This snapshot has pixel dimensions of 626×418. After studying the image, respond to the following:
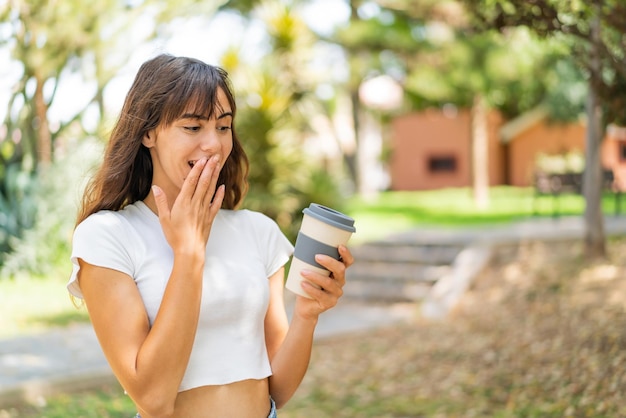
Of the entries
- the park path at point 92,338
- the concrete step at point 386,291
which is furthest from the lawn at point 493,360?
the concrete step at point 386,291

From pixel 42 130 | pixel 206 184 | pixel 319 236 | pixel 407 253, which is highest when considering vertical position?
pixel 42 130

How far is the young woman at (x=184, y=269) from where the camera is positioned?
5.30ft

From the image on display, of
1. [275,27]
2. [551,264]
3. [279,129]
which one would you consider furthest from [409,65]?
[551,264]

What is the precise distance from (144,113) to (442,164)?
3029cm

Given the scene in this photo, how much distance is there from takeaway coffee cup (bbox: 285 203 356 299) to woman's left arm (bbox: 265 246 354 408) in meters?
0.02

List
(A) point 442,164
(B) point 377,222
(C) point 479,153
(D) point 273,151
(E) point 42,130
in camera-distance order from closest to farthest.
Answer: (D) point 273,151
(E) point 42,130
(B) point 377,222
(C) point 479,153
(A) point 442,164

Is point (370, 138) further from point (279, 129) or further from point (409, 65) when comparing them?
point (279, 129)

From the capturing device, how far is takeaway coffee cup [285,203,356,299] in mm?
1733

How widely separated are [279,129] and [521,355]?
18.6ft

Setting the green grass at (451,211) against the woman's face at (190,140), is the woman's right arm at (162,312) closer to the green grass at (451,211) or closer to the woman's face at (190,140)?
the woman's face at (190,140)

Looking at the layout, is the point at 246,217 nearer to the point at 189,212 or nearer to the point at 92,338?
the point at 189,212

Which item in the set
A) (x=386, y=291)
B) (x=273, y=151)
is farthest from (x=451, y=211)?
(x=386, y=291)

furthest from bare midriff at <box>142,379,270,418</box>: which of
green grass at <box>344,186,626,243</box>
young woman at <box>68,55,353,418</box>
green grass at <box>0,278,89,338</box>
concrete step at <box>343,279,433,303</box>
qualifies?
green grass at <box>344,186,626,243</box>

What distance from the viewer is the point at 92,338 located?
311 inches
